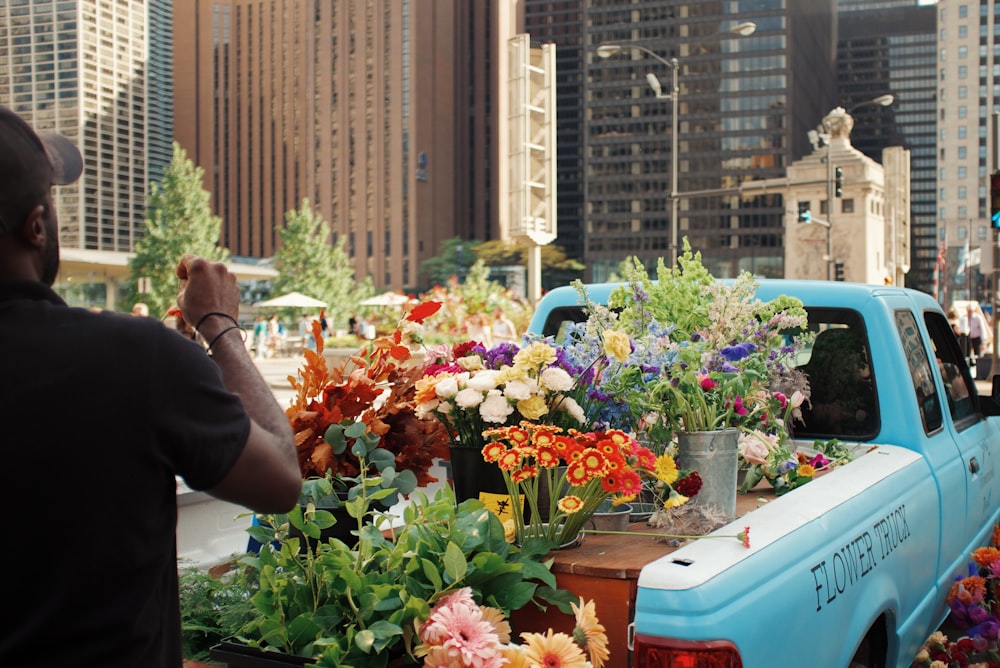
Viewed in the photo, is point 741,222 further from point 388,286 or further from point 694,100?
point 388,286

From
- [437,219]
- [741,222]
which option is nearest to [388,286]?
[437,219]

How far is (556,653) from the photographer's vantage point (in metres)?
2.23

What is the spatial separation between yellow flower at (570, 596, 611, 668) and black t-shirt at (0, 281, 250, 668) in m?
1.07

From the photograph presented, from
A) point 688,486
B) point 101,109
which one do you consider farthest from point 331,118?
point 688,486

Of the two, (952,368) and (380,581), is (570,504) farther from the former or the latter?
(952,368)

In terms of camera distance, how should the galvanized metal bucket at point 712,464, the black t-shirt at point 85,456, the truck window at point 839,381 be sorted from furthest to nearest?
1. the truck window at point 839,381
2. the galvanized metal bucket at point 712,464
3. the black t-shirt at point 85,456

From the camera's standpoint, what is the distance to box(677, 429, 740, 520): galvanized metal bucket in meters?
3.09

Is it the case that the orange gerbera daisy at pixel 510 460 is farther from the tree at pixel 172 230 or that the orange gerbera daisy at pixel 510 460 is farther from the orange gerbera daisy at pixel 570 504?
the tree at pixel 172 230

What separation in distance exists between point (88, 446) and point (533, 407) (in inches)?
58.8

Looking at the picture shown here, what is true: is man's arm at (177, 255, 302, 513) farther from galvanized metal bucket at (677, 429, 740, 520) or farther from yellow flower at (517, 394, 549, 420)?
galvanized metal bucket at (677, 429, 740, 520)

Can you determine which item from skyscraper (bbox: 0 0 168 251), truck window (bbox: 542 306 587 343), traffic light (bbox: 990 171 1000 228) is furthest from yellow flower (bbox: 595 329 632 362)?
skyscraper (bbox: 0 0 168 251)

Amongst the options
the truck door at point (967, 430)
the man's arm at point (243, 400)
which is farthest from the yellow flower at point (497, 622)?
the truck door at point (967, 430)

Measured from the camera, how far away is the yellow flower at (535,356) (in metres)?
2.82

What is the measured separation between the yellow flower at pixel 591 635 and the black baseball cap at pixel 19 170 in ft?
4.65
